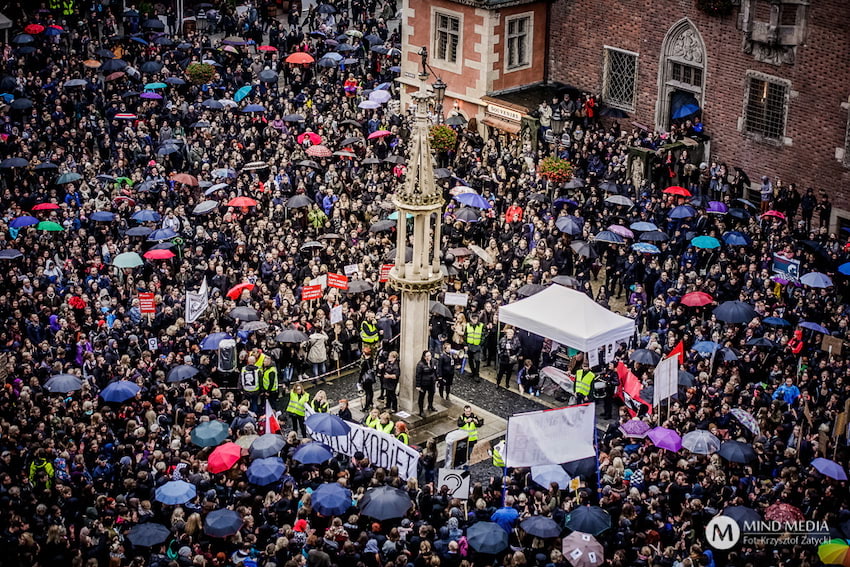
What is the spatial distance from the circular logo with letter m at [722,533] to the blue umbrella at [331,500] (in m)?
5.99

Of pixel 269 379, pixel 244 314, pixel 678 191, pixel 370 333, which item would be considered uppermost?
pixel 678 191

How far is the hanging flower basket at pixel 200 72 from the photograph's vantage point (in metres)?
45.9

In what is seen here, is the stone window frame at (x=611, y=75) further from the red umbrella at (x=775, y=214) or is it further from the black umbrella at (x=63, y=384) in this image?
the black umbrella at (x=63, y=384)

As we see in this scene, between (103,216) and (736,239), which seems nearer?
(736,239)

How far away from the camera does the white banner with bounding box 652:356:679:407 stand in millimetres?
25422

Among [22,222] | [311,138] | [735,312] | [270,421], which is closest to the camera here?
[270,421]

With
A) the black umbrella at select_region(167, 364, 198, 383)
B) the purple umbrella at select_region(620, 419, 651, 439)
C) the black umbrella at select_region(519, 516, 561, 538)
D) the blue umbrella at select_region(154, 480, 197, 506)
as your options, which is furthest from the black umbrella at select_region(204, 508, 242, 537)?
the purple umbrella at select_region(620, 419, 651, 439)

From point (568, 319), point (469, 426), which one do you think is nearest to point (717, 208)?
point (568, 319)

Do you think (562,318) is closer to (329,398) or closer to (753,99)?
(329,398)

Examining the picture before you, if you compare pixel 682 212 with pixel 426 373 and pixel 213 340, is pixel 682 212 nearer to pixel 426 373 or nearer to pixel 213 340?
pixel 426 373

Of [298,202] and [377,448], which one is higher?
[298,202]

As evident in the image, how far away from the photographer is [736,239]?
32.9 m

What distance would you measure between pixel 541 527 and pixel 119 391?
9.47 metres

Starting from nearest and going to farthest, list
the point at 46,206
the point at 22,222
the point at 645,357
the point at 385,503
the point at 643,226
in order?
the point at 385,503
the point at 645,357
the point at 643,226
the point at 22,222
the point at 46,206
